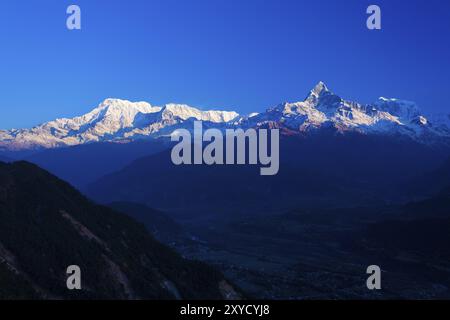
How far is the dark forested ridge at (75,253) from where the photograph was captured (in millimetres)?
84688

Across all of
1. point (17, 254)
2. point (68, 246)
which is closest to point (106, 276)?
point (68, 246)

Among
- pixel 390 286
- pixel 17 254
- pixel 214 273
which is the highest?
pixel 17 254

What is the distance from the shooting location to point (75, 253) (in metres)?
96.1

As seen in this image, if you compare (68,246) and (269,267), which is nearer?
(68,246)

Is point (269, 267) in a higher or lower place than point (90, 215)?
lower

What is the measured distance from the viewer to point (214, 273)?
112 m

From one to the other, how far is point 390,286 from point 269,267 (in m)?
42.8

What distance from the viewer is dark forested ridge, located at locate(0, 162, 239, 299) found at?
84688 mm
